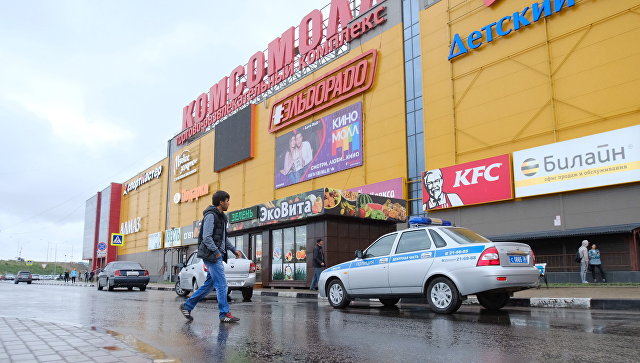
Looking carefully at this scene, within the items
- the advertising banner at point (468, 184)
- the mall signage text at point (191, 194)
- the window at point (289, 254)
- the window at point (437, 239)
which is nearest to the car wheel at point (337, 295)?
the window at point (437, 239)

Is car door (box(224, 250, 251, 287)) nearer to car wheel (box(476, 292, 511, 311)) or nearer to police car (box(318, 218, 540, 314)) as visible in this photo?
police car (box(318, 218, 540, 314))

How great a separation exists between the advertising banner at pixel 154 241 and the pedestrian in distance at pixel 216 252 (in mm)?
46583

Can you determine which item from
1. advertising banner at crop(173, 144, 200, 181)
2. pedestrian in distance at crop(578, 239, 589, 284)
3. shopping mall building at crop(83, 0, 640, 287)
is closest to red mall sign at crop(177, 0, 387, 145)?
shopping mall building at crop(83, 0, 640, 287)

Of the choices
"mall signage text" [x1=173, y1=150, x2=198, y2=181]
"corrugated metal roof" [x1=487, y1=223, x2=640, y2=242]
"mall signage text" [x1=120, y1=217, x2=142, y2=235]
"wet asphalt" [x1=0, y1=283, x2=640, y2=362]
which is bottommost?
"wet asphalt" [x1=0, y1=283, x2=640, y2=362]

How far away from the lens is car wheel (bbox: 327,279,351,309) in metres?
10.4

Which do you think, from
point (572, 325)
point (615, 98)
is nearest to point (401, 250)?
point (572, 325)

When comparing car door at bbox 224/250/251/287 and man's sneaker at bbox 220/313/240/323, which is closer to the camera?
man's sneaker at bbox 220/313/240/323

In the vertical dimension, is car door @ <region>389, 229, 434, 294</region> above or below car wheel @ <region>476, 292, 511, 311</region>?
above

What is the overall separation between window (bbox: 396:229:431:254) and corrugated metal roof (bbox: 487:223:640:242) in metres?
11.7

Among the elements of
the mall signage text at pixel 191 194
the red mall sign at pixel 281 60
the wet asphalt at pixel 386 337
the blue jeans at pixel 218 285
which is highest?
the red mall sign at pixel 281 60

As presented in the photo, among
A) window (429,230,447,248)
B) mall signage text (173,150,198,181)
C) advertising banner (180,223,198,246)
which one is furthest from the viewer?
mall signage text (173,150,198,181)

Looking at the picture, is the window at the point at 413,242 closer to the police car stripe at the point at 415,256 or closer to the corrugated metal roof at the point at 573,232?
the police car stripe at the point at 415,256

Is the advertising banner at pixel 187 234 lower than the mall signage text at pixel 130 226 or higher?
lower

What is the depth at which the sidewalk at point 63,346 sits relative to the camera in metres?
4.33
